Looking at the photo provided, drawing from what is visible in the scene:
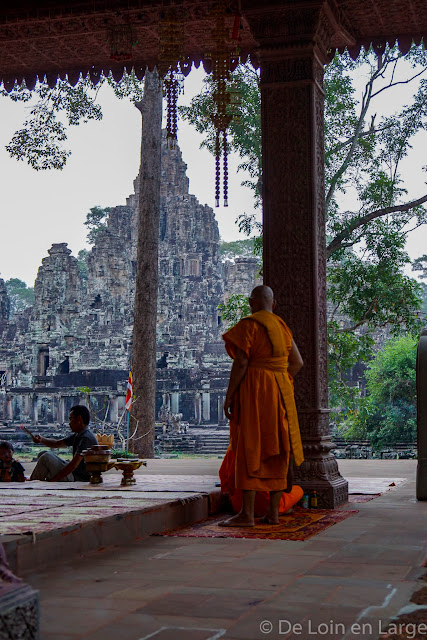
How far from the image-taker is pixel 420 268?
136 feet

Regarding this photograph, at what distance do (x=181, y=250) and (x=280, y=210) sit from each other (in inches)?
1071

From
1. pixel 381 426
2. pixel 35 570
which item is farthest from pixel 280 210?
pixel 381 426

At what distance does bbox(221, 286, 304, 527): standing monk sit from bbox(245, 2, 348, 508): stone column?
94 cm

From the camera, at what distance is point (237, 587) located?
115 inches

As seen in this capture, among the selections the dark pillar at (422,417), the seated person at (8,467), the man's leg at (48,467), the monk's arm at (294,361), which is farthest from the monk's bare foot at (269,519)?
the seated person at (8,467)

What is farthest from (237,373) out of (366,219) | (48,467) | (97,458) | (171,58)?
(366,219)

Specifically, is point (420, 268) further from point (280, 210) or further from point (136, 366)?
point (280, 210)

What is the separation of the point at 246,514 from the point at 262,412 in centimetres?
57

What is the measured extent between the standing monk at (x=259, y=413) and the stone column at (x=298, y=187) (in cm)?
94

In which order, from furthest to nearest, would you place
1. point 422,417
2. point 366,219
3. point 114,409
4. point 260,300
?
point 114,409 < point 366,219 < point 422,417 < point 260,300

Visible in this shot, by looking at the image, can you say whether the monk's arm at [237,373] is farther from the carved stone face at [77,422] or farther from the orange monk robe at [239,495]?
the carved stone face at [77,422]

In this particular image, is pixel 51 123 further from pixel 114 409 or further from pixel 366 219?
pixel 114 409

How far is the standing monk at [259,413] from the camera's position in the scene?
15.1 ft

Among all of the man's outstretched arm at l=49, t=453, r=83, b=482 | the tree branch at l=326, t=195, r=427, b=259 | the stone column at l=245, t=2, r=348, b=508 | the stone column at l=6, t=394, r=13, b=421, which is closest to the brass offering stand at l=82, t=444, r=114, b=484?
the man's outstretched arm at l=49, t=453, r=83, b=482
